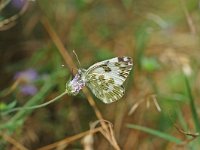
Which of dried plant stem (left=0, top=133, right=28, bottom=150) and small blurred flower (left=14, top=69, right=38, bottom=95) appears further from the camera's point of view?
small blurred flower (left=14, top=69, right=38, bottom=95)

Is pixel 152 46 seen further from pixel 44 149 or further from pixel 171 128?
pixel 44 149

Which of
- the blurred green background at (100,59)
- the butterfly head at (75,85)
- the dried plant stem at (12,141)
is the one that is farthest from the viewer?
the blurred green background at (100,59)

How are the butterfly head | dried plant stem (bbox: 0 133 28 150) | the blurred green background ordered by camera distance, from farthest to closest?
the blurred green background
dried plant stem (bbox: 0 133 28 150)
the butterfly head

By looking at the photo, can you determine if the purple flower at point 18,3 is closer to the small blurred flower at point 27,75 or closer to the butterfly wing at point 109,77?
the small blurred flower at point 27,75

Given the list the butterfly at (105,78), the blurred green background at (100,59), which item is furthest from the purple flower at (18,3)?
the butterfly at (105,78)

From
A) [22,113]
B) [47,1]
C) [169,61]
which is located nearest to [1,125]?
[22,113]

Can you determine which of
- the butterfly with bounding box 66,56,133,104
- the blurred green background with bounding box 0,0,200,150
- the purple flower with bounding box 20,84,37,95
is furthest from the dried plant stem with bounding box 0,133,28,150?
the butterfly with bounding box 66,56,133,104

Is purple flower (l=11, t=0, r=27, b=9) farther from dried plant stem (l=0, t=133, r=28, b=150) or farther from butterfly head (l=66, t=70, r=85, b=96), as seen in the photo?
butterfly head (l=66, t=70, r=85, b=96)

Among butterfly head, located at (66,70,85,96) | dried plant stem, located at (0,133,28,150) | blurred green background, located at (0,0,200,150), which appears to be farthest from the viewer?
blurred green background, located at (0,0,200,150)
